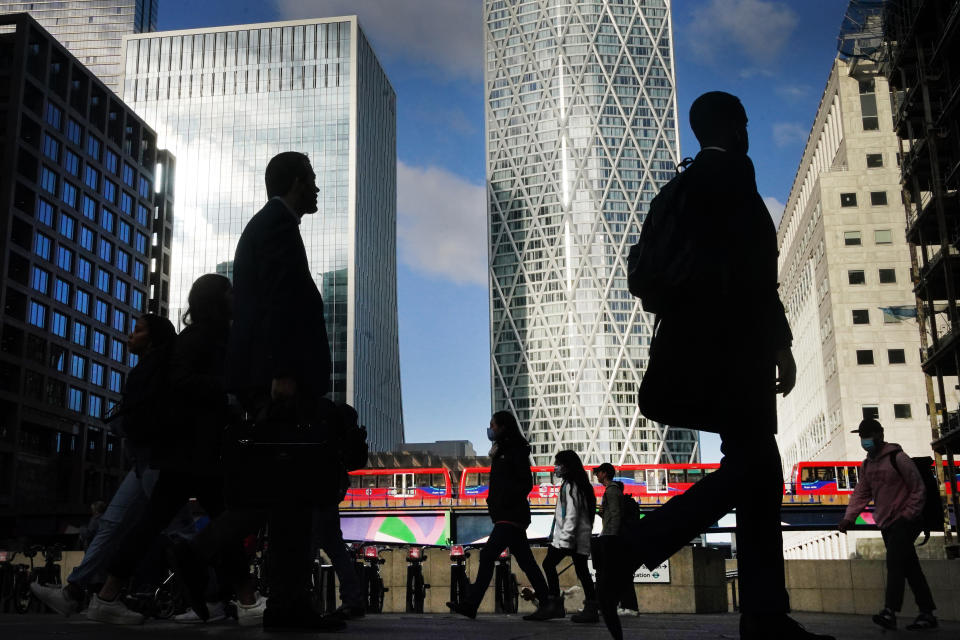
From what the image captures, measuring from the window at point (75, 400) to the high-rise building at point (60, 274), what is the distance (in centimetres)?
15

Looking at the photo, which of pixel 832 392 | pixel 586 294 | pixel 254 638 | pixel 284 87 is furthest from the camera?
pixel 586 294

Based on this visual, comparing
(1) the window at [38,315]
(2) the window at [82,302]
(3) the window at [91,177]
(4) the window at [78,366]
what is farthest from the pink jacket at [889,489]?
(3) the window at [91,177]

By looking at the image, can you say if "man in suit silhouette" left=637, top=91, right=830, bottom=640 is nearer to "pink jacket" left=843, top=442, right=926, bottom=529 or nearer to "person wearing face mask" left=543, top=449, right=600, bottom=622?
"pink jacket" left=843, top=442, right=926, bottom=529

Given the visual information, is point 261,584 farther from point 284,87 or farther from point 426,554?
point 284,87

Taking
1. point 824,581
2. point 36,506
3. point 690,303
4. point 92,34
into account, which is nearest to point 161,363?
point 690,303

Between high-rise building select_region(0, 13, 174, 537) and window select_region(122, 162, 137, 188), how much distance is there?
9 centimetres

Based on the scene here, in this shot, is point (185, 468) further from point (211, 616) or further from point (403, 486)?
point (403, 486)

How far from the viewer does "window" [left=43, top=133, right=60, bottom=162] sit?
2727 inches

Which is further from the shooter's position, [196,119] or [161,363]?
[196,119]

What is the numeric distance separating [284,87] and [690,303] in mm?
123954

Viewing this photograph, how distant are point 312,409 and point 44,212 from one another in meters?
71.5

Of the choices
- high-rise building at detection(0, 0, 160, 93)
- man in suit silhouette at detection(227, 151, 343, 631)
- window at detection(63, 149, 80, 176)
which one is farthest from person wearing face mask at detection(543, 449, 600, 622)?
high-rise building at detection(0, 0, 160, 93)

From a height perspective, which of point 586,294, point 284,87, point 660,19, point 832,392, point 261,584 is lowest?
point 261,584

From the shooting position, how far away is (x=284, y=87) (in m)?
121
